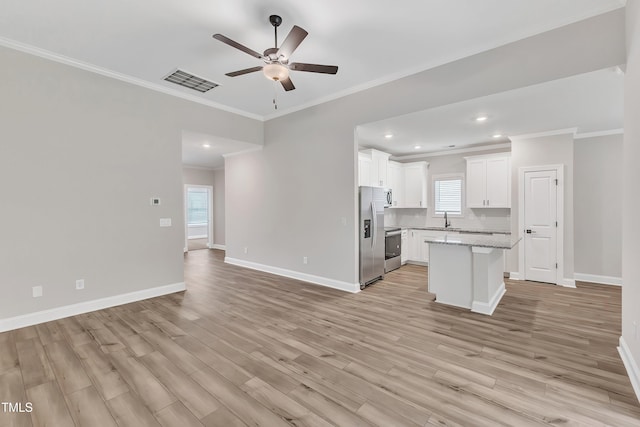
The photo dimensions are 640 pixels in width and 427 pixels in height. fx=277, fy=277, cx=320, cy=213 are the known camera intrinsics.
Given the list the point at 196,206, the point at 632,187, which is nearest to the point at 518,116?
the point at 632,187

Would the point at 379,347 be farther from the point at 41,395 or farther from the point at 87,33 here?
the point at 87,33

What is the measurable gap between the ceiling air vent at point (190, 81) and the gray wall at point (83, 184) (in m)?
0.42

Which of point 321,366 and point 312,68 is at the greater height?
point 312,68

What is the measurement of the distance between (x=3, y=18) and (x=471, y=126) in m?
6.17

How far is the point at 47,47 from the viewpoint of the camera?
3297 millimetres

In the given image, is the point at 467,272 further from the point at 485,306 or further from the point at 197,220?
the point at 197,220

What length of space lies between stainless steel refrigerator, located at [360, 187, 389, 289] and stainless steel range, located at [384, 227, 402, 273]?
0.56m

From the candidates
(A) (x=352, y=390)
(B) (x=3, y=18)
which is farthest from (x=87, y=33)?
(A) (x=352, y=390)

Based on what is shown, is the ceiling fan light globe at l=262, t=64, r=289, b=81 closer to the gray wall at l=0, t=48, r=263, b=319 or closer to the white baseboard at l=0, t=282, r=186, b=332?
the gray wall at l=0, t=48, r=263, b=319

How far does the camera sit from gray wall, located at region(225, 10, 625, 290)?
287 centimetres

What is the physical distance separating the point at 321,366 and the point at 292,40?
2900mm

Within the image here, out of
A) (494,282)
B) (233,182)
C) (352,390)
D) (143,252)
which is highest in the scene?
(233,182)

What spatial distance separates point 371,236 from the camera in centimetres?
500

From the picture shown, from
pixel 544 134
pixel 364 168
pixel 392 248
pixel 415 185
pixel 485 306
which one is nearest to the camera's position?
pixel 485 306
